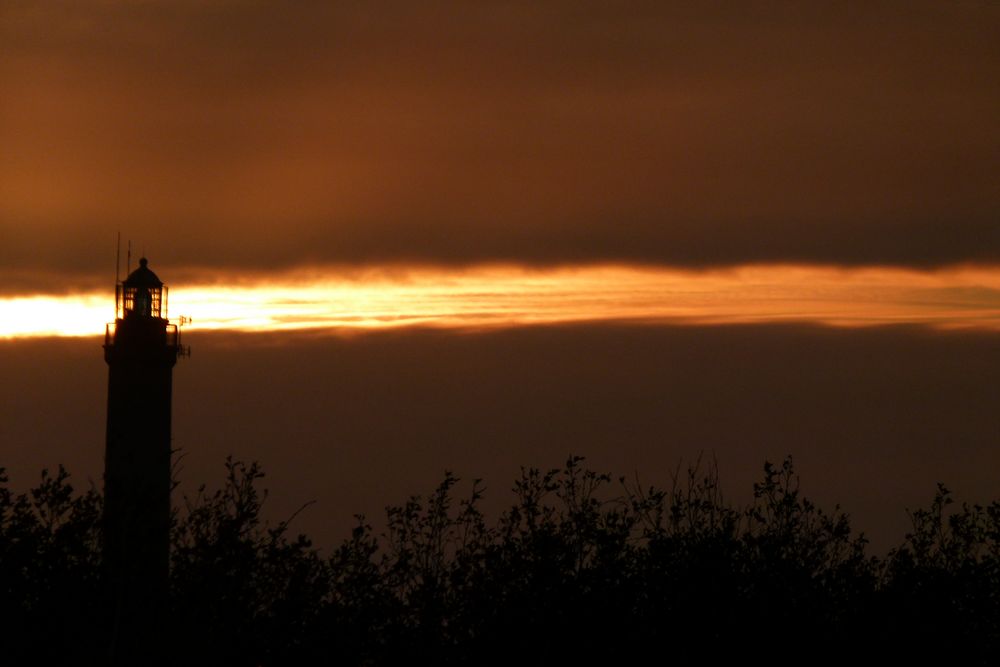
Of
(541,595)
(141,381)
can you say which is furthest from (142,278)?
(541,595)

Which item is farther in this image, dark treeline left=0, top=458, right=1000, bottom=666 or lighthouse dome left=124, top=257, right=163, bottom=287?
lighthouse dome left=124, top=257, right=163, bottom=287

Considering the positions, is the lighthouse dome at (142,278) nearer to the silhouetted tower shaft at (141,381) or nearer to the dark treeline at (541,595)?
the silhouetted tower shaft at (141,381)

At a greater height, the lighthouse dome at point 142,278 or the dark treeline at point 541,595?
the lighthouse dome at point 142,278

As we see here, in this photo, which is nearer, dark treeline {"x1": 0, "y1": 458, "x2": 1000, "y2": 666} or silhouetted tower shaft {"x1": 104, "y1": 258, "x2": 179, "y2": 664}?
dark treeline {"x1": 0, "y1": 458, "x2": 1000, "y2": 666}

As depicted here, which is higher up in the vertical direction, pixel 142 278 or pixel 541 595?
pixel 142 278

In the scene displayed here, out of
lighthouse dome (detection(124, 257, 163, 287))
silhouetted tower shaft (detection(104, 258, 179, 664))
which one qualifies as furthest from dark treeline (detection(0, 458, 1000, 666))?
lighthouse dome (detection(124, 257, 163, 287))

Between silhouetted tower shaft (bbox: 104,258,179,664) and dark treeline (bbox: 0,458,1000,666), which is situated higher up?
silhouetted tower shaft (bbox: 104,258,179,664)

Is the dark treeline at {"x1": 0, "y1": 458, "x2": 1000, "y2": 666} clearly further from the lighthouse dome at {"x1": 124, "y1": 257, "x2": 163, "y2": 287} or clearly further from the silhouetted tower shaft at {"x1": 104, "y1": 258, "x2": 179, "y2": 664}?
the lighthouse dome at {"x1": 124, "y1": 257, "x2": 163, "y2": 287}

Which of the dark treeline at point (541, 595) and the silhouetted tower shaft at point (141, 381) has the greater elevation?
the silhouetted tower shaft at point (141, 381)

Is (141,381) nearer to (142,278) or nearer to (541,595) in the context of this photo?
(142,278)

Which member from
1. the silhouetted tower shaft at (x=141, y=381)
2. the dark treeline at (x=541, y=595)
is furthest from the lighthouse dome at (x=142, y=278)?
the dark treeline at (x=541, y=595)

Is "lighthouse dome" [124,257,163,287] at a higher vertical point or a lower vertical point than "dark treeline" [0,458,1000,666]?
higher

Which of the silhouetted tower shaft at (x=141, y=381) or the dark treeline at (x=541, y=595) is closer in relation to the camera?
the dark treeline at (x=541, y=595)

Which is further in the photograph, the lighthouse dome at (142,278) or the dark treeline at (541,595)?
the lighthouse dome at (142,278)
